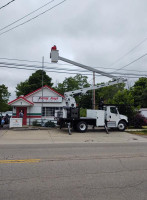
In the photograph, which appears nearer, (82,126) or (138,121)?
(82,126)

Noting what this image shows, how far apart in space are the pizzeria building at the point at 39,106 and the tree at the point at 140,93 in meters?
26.5

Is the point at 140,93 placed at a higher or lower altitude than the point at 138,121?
higher

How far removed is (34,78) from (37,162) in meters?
46.5

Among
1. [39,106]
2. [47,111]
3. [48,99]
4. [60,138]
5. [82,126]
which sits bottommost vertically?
[60,138]

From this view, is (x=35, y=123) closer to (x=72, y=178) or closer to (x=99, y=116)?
(x=99, y=116)

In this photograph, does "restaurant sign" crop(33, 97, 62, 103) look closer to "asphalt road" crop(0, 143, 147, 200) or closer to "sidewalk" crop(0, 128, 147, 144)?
"sidewalk" crop(0, 128, 147, 144)

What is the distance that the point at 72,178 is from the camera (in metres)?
4.99

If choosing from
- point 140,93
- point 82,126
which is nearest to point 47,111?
point 82,126

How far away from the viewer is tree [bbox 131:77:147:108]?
1767 inches

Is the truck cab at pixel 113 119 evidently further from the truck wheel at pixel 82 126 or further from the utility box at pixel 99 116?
the truck wheel at pixel 82 126

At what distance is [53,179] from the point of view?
4.88 metres

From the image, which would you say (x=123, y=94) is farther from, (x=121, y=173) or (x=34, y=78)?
(x=34, y=78)

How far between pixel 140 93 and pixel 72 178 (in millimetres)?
47646

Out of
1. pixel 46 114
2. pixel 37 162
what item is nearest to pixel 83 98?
pixel 46 114
